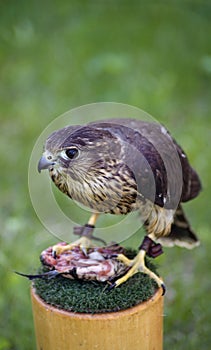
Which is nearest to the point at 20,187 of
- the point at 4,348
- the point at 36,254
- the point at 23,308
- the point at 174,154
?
the point at 36,254

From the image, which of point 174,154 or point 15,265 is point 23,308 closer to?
point 15,265

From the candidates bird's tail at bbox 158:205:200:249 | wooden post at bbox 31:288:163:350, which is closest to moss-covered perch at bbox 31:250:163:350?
wooden post at bbox 31:288:163:350

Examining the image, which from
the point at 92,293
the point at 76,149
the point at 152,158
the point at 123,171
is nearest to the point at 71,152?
the point at 76,149

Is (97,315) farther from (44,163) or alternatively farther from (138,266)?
(44,163)

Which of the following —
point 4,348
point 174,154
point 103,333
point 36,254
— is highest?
point 174,154

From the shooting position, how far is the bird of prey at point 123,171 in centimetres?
264

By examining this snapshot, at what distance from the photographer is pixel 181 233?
332 cm

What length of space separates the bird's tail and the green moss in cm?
49

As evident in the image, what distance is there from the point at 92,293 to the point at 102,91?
429cm

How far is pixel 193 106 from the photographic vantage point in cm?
671

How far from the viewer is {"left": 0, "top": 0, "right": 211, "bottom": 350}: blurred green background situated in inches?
151

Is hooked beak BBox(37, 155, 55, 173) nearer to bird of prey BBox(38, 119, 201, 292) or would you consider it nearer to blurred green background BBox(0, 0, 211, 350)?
bird of prey BBox(38, 119, 201, 292)

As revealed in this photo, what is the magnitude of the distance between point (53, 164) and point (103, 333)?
0.74 meters

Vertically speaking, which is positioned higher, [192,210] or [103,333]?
[192,210]
